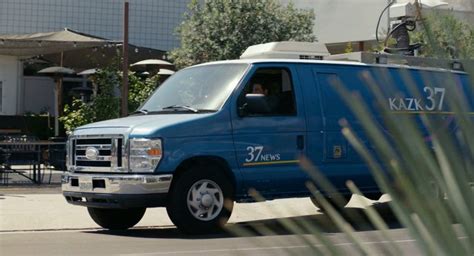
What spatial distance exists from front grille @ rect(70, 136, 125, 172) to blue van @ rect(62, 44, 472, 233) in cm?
1

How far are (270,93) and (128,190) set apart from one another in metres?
2.42

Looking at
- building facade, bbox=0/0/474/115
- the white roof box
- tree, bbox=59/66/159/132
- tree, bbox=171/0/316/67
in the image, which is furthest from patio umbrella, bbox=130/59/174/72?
the white roof box

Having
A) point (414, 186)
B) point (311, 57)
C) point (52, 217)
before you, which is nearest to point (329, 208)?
point (414, 186)

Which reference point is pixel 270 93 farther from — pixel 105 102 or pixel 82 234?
pixel 105 102

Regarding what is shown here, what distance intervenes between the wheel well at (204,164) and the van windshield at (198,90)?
2.14ft

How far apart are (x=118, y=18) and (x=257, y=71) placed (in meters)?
19.7

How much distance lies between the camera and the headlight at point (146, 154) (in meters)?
9.85

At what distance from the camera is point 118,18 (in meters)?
29.7

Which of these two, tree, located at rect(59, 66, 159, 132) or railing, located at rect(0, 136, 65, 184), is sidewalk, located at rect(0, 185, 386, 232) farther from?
tree, located at rect(59, 66, 159, 132)

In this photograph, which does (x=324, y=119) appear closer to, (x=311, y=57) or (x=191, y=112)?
(x=191, y=112)

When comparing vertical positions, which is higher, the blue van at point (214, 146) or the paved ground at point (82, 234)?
the blue van at point (214, 146)

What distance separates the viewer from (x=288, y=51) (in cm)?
1346

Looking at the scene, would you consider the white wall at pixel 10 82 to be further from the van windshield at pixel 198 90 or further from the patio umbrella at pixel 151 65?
the van windshield at pixel 198 90

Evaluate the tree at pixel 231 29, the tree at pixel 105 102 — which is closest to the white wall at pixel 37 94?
the tree at pixel 231 29
